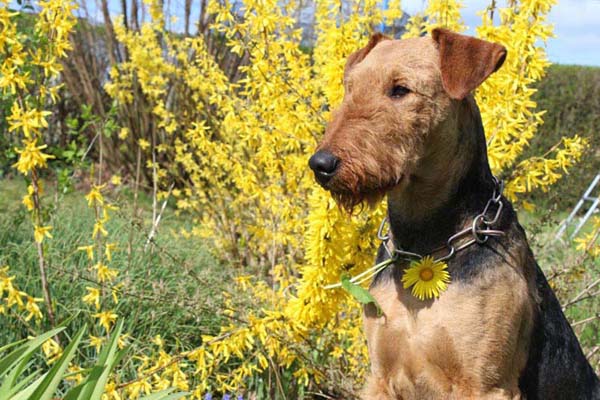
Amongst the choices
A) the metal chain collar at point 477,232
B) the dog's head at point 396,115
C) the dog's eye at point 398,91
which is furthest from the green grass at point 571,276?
the dog's eye at point 398,91

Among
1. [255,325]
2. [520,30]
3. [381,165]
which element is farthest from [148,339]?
[520,30]

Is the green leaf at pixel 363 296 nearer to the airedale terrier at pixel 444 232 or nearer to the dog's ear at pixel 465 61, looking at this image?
the airedale terrier at pixel 444 232

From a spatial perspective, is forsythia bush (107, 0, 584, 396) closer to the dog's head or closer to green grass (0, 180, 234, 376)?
green grass (0, 180, 234, 376)

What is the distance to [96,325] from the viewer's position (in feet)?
12.9

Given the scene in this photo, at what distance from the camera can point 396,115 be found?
2.26m

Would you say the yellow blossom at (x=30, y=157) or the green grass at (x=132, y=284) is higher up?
the yellow blossom at (x=30, y=157)

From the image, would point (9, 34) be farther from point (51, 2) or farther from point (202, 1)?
point (202, 1)

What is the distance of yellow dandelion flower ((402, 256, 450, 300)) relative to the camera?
7.52ft

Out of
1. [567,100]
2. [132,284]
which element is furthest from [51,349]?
[567,100]

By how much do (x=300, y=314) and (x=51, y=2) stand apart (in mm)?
1881

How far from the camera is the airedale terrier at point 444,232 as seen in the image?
7.22 feet

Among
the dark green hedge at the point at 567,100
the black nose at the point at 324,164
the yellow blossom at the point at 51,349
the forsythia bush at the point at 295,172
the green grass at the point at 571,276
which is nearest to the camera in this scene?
the black nose at the point at 324,164

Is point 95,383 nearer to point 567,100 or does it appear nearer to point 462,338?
point 462,338

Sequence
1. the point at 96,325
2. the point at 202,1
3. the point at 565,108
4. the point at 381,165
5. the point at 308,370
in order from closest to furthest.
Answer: the point at 381,165, the point at 308,370, the point at 96,325, the point at 202,1, the point at 565,108
